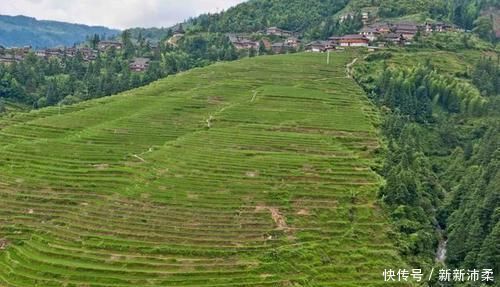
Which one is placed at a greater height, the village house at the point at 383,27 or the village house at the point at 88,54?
the village house at the point at 383,27

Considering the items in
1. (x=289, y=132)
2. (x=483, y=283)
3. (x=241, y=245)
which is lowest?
(x=483, y=283)

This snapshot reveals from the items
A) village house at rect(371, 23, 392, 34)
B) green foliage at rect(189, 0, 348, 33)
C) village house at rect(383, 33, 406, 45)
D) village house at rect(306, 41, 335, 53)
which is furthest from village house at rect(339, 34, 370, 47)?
green foliage at rect(189, 0, 348, 33)

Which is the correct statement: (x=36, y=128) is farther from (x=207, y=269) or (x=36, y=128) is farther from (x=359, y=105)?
(x=359, y=105)

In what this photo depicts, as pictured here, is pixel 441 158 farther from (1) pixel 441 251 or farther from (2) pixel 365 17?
(2) pixel 365 17

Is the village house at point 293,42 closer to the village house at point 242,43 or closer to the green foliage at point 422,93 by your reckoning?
the village house at point 242,43

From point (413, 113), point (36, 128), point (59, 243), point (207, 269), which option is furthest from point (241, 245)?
point (413, 113)

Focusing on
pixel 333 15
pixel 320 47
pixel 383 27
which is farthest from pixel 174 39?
pixel 383 27

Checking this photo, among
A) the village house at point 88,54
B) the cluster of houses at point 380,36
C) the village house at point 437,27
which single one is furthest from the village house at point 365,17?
the village house at point 88,54
